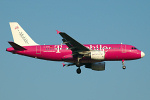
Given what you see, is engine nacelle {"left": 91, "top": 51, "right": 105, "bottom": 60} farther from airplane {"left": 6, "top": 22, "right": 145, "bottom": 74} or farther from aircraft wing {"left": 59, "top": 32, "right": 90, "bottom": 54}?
aircraft wing {"left": 59, "top": 32, "right": 90, "bottom": 54}

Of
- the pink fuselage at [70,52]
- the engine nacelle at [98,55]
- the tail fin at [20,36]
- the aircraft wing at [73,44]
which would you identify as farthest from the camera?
the tail fin at [20,36]

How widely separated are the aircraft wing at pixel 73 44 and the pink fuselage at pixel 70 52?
67.0 inches

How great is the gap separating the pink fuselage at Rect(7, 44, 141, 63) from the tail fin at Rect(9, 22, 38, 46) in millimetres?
2153

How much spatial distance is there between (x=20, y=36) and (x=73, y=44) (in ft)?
40.4

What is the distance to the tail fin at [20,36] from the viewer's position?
6499 centimetres

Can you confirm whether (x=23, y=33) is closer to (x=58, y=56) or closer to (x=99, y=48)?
(x=58, y=56)

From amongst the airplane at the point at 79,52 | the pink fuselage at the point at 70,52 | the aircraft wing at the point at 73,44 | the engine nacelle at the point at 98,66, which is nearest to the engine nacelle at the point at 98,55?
the airplane at the point at 79,52

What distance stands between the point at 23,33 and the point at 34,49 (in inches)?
227

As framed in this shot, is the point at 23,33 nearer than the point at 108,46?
No

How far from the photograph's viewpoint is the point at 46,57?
205 ft

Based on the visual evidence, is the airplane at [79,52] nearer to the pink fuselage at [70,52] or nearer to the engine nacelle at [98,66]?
the pink fuselage at [70,52]

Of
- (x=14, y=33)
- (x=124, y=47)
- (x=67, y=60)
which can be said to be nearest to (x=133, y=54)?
(x=124, y=47)

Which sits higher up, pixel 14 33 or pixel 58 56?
pixel 14 33

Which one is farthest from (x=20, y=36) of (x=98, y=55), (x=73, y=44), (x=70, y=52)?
(x=98, y=55)
